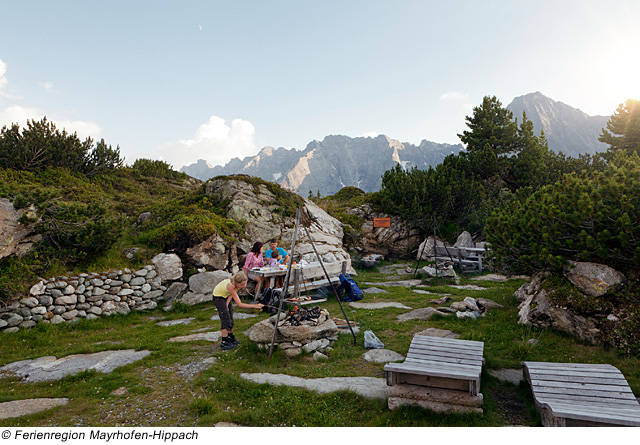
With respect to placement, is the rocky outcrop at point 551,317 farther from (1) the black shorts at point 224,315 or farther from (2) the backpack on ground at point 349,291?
(1) the black shorts at point 224,315

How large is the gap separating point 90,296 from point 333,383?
8173 millimetres

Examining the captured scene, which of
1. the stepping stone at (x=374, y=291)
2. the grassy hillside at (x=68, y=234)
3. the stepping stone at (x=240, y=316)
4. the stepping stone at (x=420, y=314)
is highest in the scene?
the grassy hillside at (x=68, y=234)

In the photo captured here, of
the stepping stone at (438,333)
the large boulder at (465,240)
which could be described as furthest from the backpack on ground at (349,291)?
the large boulder at (465,240)

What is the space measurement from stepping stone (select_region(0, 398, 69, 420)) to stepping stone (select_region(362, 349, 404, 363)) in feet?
15.0

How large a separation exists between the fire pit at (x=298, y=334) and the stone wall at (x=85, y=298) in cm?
579

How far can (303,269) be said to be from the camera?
387 inches

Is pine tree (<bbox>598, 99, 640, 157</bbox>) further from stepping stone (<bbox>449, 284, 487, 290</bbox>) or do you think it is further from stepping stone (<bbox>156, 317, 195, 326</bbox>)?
stepping stone (<bbox>156, 317, 195, 326</bbox>)

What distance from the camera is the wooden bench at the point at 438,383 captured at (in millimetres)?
3914

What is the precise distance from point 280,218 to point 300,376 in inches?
454

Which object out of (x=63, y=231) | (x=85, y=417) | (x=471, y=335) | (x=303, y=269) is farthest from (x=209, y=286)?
(x=471, y=335)

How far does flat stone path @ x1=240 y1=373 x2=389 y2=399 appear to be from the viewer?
4.60 meters

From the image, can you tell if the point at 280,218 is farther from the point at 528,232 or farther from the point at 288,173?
the point at 288,173

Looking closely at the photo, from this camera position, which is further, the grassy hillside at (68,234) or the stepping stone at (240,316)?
the stepping stone at (240,316)

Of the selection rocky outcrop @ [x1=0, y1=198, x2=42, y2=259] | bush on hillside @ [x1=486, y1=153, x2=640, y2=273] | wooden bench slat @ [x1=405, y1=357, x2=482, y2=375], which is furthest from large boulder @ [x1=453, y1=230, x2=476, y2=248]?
rocky outcrop @ [x1=0, y1=198, x2=42, y2=259]
